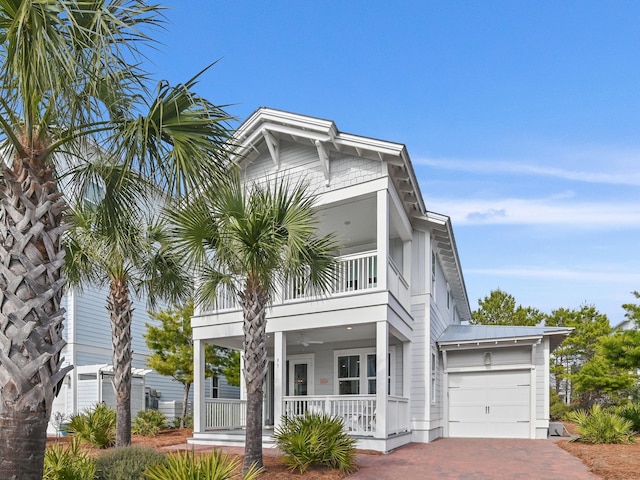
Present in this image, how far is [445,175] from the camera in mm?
23875

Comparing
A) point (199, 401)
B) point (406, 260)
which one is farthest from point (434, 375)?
point (199, 401)

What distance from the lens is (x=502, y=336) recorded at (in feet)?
56.9

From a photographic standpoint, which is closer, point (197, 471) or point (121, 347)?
point (197, 471)

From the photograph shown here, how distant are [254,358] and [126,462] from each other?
284cm

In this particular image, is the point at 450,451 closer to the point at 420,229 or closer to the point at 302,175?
the point at 420,229

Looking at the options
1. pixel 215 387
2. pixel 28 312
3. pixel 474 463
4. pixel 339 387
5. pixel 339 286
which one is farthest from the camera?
pixel 215 387

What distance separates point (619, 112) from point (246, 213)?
14.7m

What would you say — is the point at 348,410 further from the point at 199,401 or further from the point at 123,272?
the point at 123,272

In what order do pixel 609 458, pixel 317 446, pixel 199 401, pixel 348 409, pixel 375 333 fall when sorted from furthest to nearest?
1. pixel 375 333
2. pixel 199 401
3. pixel 348 409
4. pixel 609 458
5. pixel 317 446

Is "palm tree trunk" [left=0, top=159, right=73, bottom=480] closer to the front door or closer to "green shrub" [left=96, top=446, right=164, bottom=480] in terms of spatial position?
"green shrub" [left=96, top=446, right=164, bottom=480]

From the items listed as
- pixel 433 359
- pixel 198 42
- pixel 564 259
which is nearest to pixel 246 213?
pixel 198 42

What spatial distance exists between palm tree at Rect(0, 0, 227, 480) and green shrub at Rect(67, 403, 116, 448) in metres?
10.2

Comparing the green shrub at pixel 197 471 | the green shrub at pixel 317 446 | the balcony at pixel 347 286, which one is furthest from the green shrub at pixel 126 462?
the balcony at pixel 347 286

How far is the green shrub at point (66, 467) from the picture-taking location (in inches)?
274
